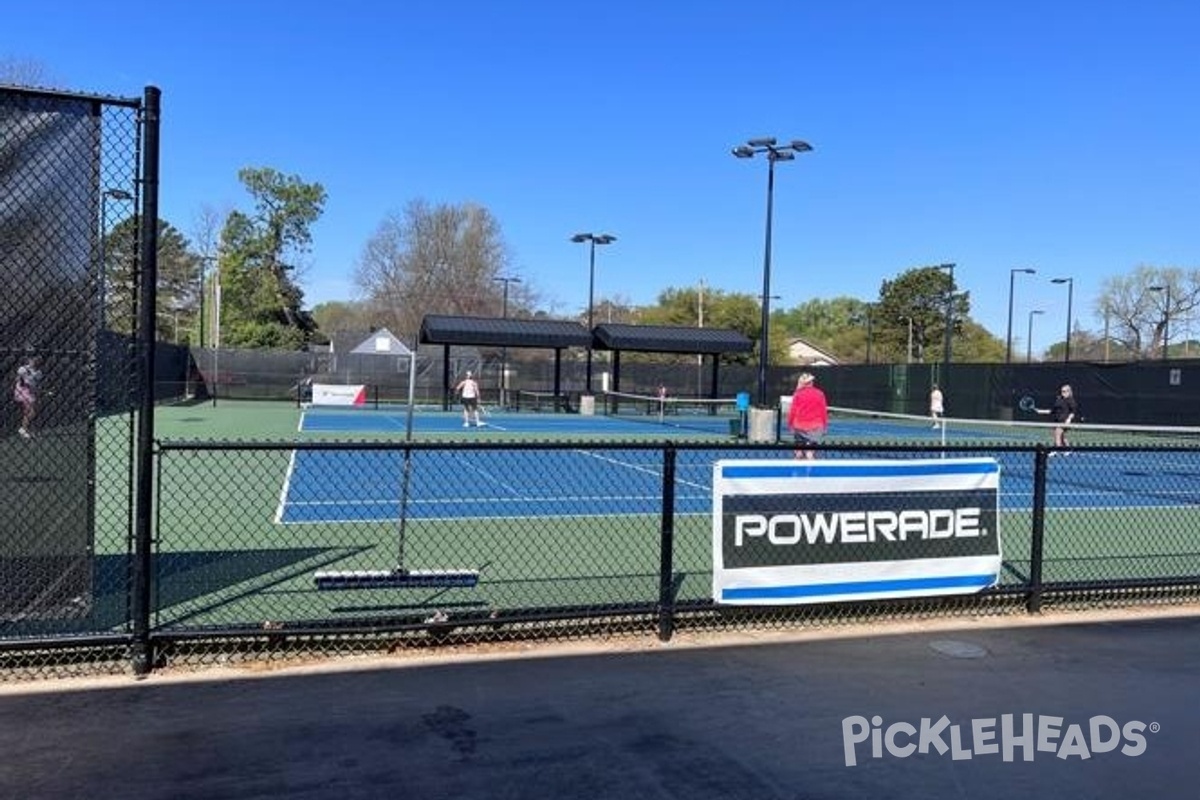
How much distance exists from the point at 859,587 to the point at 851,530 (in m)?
0.41

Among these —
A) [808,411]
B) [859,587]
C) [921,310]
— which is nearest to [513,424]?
[808,411]

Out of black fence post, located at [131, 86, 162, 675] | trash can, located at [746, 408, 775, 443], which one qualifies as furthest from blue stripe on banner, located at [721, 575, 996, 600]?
trash can, located at [746, 408, 775, 443]

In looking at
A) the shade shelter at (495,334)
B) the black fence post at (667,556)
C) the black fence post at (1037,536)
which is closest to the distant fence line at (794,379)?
the shade shelter at (495,334)

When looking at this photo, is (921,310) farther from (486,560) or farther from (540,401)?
(486,560)

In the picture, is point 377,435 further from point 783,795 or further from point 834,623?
point 783,795

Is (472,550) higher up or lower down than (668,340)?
lower down

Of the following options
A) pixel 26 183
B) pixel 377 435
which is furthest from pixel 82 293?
pixel 377 435

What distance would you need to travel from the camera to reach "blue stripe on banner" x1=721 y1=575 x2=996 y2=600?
6.93 m

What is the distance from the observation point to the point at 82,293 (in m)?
5.80

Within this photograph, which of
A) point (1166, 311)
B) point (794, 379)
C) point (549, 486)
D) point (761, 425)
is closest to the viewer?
point (549, 486)

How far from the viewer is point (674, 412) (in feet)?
152

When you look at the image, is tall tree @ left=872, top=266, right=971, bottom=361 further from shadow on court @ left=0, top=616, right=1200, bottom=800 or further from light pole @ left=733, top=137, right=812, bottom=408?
shadow on court @ left=0, top=616, right=1200, bottom=800

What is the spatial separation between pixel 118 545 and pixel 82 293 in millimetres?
4223

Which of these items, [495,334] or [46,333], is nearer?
[46,333]
